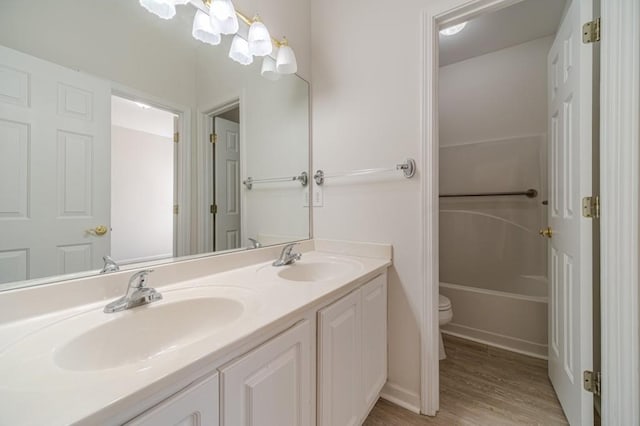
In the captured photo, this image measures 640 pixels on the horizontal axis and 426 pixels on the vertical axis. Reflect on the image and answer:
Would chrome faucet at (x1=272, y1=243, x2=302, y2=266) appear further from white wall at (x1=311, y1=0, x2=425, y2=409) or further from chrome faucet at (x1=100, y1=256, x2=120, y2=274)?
chrome faucet at (x1=100, y1=256, x2=120, y2=274)

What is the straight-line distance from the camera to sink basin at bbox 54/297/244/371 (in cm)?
58

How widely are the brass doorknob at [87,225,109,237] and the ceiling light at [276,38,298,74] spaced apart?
3.71ft

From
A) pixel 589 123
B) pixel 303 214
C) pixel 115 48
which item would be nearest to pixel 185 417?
pixel 115 48

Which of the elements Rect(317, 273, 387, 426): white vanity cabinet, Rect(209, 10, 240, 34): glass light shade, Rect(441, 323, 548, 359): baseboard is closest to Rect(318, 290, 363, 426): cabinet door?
Rect(317, 273, 387, 426): white vanity cabinet

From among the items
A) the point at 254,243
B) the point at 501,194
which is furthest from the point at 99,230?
the point at 501,194

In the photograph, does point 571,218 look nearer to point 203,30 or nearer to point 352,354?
point 352,354

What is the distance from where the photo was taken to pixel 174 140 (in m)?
1.04

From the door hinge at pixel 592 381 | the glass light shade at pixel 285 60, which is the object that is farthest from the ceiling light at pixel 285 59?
the door hinge at pixel 592 381

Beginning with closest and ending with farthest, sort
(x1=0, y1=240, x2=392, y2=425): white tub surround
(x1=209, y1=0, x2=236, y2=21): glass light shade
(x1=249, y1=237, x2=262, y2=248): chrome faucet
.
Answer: (x1=0, y1=240, x2=392, y2=425): white tub surround
(x1=209, y1=0, x2=236, y2=21): glass light shade
(x1=249, y1=237, x2=262, y2=248): chrome faucet

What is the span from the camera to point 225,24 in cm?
107

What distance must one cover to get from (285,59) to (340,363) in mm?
1487

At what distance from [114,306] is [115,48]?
2.79ft

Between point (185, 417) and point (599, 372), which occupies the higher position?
point (185, 417)

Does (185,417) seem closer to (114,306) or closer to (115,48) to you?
(114,306)
